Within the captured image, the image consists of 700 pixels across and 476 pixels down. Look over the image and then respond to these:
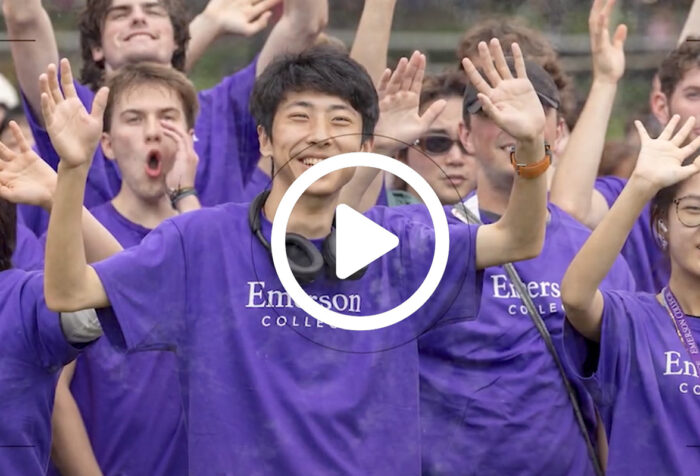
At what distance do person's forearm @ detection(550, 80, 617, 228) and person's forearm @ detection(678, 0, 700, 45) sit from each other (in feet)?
1.28

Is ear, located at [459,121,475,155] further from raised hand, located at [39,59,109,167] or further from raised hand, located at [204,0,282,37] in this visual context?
raised hand, located at [39,59,109,167]

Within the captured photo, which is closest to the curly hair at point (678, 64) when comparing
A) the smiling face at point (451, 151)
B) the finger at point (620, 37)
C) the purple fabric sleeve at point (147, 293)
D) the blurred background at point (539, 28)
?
the blurred background at point (539, 28)

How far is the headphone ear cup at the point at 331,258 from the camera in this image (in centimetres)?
261

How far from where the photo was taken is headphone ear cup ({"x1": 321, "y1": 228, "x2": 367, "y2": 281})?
8.56ft

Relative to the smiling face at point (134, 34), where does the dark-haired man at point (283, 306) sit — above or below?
below

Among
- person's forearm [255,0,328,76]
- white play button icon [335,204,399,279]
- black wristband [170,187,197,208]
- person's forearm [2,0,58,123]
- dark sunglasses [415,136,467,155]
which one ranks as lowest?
white play button icon [335,204,399,279]

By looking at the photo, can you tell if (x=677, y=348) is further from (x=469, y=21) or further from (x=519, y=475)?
(x=469, y=21)

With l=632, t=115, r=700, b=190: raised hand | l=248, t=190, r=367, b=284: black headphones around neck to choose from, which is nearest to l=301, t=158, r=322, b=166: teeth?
l=248, t=190, r=367, b=284: black headphones around neck

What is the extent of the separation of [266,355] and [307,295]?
0.12m

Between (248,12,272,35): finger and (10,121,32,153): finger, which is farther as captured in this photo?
(248,12,272,35): finger

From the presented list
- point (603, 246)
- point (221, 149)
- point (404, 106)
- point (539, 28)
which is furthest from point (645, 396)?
point (221, 149)

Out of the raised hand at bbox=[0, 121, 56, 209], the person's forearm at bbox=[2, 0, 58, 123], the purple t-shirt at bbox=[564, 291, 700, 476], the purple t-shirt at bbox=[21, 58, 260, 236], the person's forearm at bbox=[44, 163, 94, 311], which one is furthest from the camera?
the purple t-shirt at bbox=[21, 58, 260, 236]

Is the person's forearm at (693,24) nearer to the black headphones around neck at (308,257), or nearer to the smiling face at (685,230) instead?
the smiling face at (685,230)

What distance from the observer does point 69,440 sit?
10.2ft
